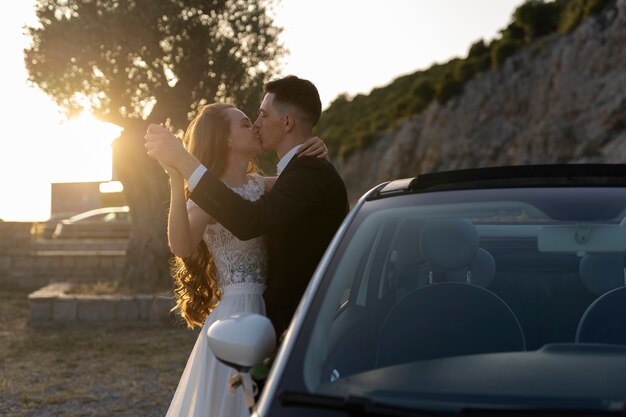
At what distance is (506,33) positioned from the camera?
4878 centimetres

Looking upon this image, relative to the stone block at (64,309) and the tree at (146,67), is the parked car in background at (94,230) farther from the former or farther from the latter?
the stone block at (64,309)

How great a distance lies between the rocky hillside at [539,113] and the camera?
35781 mm

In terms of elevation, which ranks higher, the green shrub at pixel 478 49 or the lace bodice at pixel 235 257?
the green shrub at pixel 478 49

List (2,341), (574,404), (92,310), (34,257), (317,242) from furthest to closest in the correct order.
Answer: (34,257) < (92,310) < (2,341) < (317,242) < (574,404)

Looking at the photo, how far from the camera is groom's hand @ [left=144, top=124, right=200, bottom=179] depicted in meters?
3.29

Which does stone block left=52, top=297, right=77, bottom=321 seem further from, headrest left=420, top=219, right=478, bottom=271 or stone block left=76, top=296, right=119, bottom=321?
headrest left=420, top=219, right=478, bottom=271

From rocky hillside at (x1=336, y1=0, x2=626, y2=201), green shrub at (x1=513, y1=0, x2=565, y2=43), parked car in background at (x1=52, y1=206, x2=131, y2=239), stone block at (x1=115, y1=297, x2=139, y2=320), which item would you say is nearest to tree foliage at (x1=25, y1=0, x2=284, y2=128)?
stone block at (x1=115, y1=297, x2=139, y2=320)

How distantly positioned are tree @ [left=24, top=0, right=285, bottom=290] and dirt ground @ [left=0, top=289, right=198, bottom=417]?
111 inches

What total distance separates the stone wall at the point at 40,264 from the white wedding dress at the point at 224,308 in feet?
47.3

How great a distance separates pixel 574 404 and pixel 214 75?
1346 cm

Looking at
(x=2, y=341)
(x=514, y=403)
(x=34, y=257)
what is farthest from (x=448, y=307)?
(x=34, y=257)

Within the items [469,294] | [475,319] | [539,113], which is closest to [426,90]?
[539,113]

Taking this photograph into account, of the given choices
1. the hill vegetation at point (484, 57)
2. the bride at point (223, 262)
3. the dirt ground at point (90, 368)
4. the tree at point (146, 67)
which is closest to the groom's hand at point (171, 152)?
the bride at point (223, 262)

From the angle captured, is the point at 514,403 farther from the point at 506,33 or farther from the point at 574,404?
the point at 506,33
